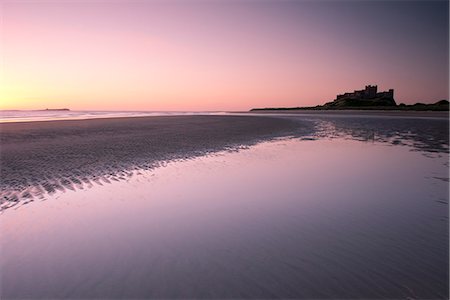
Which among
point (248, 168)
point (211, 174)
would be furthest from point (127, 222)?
point (248, 168)

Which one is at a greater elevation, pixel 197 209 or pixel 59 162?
pixel 59 162

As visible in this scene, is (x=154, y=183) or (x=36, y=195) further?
(x=154, y=183)

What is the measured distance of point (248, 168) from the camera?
10422mm

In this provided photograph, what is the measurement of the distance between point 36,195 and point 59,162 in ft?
13.9

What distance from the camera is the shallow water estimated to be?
3.48 metres

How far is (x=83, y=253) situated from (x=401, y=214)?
21.5 ft

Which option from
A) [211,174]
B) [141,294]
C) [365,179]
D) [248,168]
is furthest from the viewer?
[248,168]

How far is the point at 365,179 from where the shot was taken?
8.90 meters

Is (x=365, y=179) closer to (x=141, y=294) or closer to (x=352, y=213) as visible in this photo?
(x=352, y=213)

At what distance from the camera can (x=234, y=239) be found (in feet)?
15.8

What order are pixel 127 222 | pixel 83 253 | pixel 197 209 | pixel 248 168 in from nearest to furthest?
pixel 83 253 → pixel 127 222 → pixel 197 209 → pixel 248 168

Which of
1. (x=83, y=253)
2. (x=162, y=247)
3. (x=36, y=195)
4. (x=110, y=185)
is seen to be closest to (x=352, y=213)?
(x=162, y=247)

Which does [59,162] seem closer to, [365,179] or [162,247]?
[162,247]

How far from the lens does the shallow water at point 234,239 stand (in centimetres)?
348
